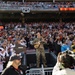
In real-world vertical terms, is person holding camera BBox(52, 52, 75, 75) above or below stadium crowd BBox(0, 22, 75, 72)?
A: above

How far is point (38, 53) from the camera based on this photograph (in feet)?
31.3

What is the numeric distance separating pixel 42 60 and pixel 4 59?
6.72 feet

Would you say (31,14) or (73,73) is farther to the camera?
(31,14)

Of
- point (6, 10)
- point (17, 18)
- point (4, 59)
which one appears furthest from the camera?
point (17, 18)

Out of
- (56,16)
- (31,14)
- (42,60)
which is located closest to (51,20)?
(56,16)

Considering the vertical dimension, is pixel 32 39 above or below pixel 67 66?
below

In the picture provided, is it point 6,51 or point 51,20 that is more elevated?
point 6,51

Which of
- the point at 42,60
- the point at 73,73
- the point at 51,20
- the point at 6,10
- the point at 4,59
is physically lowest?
the point at 51,20

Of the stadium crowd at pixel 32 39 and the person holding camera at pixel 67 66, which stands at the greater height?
the person holding camera at pixel 67 66

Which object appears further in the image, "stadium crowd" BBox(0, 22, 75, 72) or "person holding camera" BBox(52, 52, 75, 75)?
"stadium crowd" BBox(0, 22, 75, 72)

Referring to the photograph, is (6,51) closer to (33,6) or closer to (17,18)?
(33,6)

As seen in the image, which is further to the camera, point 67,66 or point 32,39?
point 32,39

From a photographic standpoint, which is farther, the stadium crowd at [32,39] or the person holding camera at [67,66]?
the stadium crowd at [32,39]

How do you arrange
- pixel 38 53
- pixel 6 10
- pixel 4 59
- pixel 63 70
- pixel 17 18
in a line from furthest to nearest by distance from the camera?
pixel 17 18 < pixel 6 10 < pixel 38 53 < pixel 4 59 < pixel 63 70
